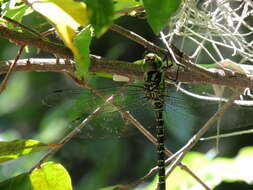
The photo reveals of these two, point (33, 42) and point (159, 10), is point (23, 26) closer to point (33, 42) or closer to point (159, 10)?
point (33, 42)

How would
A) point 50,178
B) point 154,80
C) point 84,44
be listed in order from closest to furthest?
point 84,44
point 50,178
point 154,80

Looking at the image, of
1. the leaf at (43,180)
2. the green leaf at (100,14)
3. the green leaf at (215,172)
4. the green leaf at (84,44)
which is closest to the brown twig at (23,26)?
the green leaf at (84,44)

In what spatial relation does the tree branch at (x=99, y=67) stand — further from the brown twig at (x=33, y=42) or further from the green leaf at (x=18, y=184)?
the green leaf at (x=18, y=184)

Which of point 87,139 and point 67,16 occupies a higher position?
point 67,16

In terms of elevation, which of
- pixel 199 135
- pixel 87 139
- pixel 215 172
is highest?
pixel 199 135

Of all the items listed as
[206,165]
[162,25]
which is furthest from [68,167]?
[162,25]

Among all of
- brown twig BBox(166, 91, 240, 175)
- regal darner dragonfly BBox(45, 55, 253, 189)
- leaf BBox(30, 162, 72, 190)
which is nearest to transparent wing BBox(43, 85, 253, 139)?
regal darner dragonfly BBox(45, 55, 253, 189)

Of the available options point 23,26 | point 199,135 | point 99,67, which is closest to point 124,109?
point 199,135

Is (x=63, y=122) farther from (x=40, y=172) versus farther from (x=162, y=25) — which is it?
(x=162, y=25)
